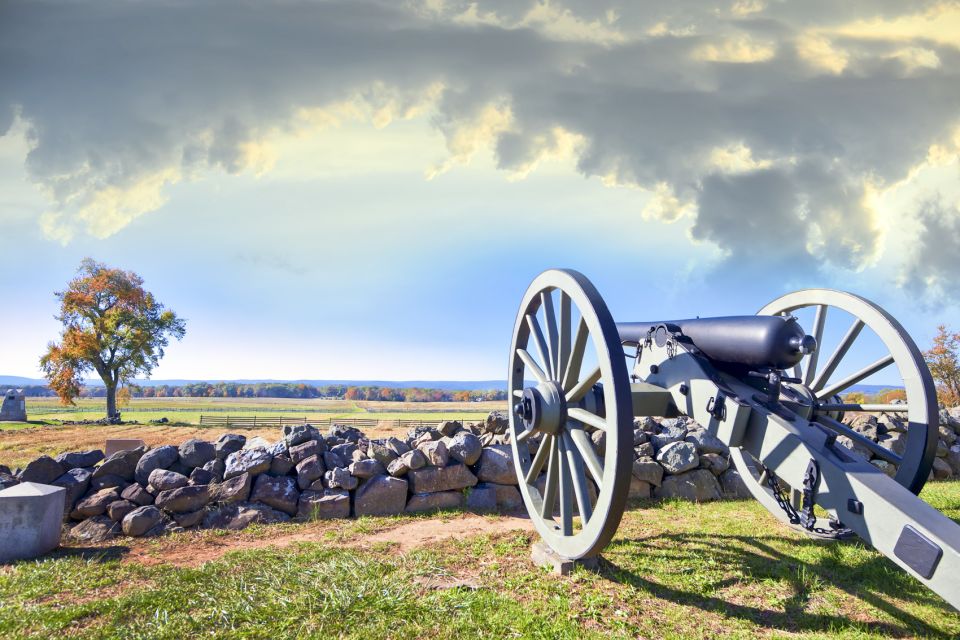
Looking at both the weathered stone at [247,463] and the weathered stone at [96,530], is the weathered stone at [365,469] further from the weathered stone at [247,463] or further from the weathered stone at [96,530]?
the weathered stone at [96,530]

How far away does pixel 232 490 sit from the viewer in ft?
21.5

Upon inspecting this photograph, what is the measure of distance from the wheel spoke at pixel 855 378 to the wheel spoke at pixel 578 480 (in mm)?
3213

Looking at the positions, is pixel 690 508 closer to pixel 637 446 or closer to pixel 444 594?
pixel 637 446

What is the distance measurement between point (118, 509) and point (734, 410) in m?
6.54

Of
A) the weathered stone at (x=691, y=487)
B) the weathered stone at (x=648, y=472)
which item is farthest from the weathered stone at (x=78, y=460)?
the weathered stone at (x=691, y=487)

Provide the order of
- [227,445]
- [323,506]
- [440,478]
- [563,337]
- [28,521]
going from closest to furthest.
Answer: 1. [563,337]
2. [28,521]
3. [323,506]
4. [440,478]
5. [227,445]

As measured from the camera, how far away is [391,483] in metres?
6.88

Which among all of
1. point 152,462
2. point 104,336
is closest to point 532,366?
point 152,462

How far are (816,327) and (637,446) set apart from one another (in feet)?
10.1

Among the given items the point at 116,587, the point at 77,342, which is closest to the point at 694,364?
the point at 116,587

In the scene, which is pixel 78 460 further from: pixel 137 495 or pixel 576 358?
pixel 576 358

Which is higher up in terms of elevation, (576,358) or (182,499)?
(576,358)

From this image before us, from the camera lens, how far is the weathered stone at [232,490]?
257 inches

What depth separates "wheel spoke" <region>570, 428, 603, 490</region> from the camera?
3.77 meters
